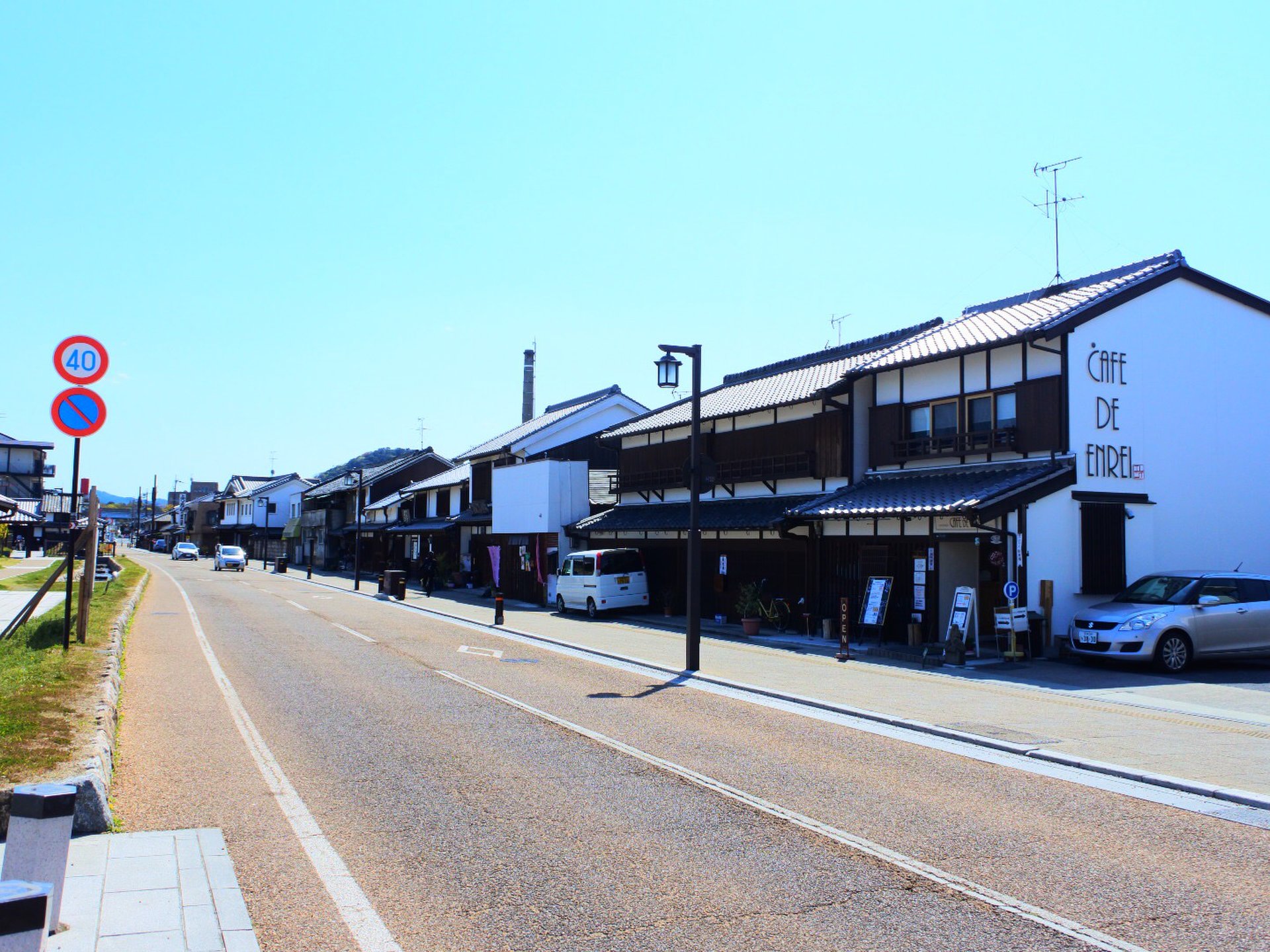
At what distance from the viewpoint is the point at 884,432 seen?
22609 millimetres

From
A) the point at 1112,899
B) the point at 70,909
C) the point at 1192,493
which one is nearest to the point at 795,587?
the point at 1192,493

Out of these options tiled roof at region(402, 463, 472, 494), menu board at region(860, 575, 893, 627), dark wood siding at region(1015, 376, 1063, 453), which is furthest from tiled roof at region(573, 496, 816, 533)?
tiled roof at region(402, 463, 472, 494)

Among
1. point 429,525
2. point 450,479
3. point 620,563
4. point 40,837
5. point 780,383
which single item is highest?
point 780,383

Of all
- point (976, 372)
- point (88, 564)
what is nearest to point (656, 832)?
point (88, 564)

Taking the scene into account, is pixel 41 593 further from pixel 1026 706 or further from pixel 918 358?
pixel 918 358

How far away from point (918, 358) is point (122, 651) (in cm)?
1711

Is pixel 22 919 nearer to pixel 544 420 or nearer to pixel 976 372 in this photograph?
pixel 976 372

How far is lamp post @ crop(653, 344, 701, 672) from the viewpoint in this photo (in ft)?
52.6

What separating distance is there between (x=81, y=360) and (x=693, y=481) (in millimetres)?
9409

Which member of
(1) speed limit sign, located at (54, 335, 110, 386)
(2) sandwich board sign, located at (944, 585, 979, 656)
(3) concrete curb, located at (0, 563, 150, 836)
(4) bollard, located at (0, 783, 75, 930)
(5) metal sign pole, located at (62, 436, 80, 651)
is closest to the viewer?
(4) bollard, located at (0, 783, 75, 930)

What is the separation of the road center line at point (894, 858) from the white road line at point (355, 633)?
11232 millimetres

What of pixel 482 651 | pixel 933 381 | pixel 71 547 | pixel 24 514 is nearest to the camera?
pixel 71 547

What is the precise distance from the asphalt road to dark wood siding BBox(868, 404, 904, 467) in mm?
11886

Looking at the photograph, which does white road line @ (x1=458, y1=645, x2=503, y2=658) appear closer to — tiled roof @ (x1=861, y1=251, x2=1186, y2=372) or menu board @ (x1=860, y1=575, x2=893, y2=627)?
menu board @ (x1=860, y1=575, x2=893, y2=627)
